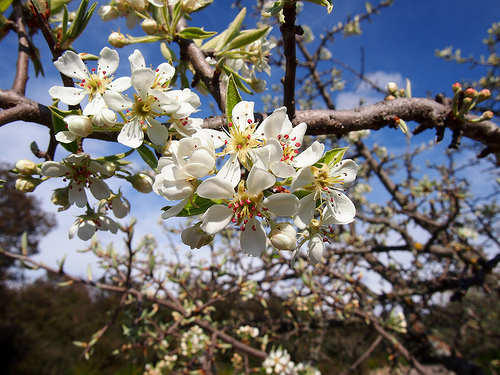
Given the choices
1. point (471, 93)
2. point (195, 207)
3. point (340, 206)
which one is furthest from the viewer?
point (471, 93)

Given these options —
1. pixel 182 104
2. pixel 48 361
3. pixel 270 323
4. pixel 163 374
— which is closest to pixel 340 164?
pixel 182 104

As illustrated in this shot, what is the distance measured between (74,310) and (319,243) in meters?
19.9

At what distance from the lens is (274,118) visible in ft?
2.51

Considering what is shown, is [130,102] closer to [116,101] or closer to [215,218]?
[116,101]

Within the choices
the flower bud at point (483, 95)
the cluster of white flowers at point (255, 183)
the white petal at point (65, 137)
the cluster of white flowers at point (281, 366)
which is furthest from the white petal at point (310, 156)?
the cluster of white flowers at point (281, 366)

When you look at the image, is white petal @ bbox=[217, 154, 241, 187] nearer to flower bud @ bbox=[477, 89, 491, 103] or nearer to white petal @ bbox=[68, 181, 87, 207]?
white petal @ bbox=[68, 181, 87, 207]

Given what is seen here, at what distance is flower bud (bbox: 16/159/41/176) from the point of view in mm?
953

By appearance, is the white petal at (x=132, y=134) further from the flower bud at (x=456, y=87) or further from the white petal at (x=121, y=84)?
the flower bud at (x=456, y=87)

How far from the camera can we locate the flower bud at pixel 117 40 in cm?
129

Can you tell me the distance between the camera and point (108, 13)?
147 cm

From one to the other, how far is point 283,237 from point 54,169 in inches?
29.1

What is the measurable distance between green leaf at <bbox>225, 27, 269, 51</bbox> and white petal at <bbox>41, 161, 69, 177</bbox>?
0.80 metres

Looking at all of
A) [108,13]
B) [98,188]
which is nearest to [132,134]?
[98,188]

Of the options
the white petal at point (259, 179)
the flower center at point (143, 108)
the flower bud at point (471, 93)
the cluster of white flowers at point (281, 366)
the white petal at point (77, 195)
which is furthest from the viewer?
the cluster of white flowers at point (281, 366)
